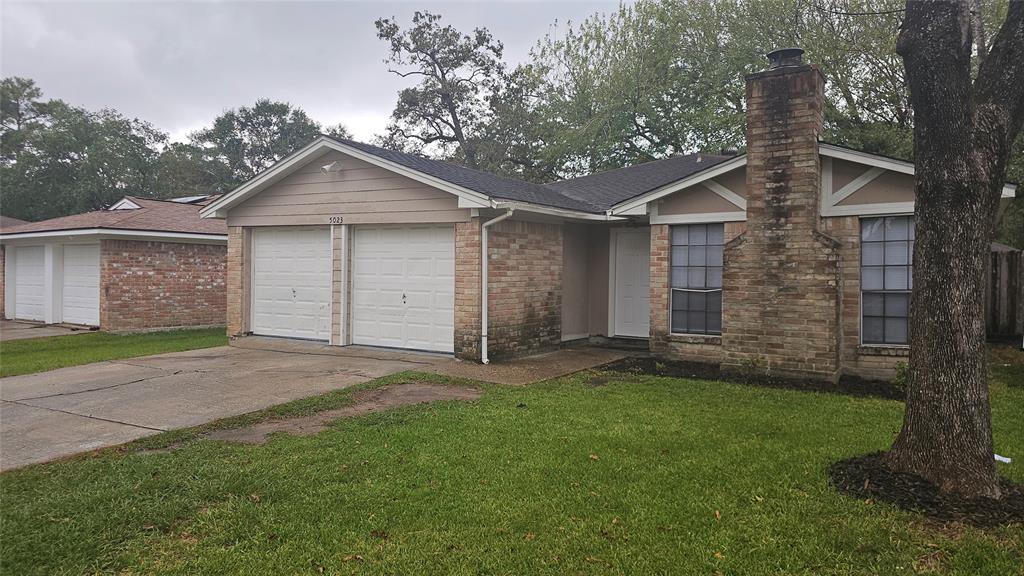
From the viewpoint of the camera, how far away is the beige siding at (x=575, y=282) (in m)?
12.1

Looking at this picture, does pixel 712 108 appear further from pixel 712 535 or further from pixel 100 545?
pixel 100 545

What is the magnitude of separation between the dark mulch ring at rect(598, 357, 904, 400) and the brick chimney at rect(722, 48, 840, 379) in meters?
0.18

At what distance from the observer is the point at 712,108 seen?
21.9 meters

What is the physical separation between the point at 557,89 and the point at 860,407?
23.0 m

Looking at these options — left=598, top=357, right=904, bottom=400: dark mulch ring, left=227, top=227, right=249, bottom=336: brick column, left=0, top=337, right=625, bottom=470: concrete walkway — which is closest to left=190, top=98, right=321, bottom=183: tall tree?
left=227, top=227, right=249, bottom=336: brick column

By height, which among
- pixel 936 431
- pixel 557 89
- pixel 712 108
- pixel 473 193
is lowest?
pixel 936 431

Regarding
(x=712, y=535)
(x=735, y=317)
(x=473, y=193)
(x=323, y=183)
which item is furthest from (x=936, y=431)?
(x=323, y=183)

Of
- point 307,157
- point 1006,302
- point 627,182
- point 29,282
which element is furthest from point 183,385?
point 1006,302

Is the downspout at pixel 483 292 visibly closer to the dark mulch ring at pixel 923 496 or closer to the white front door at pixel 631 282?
the white front door at pixel 631 282

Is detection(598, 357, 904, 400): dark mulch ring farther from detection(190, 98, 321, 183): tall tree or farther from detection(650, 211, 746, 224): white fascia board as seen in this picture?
detection(190, 98, 321, 183): tall tree

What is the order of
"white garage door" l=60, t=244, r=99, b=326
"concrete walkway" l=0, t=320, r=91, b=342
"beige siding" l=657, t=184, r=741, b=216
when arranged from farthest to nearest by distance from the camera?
"white garage door" l=60, t=244, r=99, b=326 → "concrete walkway" l=0, t=320, r=91, b=342 → "beige siding" l=657, t=184, r=741, b=216

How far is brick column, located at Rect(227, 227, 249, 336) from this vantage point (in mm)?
12945

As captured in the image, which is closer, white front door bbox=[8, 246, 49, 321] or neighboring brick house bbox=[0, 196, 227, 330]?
neighboring brick house bbox=[0, 196, 227, 330]

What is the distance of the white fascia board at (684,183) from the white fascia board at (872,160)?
1.11 meters
